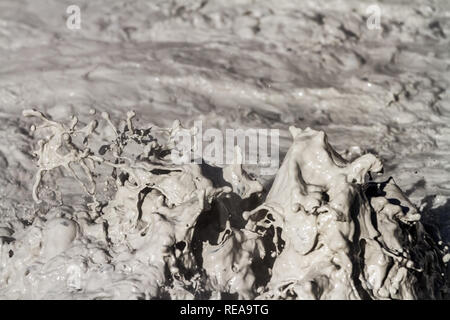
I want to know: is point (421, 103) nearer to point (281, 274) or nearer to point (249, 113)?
point (249, 113)

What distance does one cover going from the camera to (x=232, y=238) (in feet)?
9.12

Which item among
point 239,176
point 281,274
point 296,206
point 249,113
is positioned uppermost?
point 249,113

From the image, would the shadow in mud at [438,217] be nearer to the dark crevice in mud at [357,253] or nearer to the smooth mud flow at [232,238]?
the smooth mud flow at [232,238]

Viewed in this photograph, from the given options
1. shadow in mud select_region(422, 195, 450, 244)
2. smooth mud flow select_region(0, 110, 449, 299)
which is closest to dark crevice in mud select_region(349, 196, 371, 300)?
smooth mud flow select_region(0, 110, 449, 299)

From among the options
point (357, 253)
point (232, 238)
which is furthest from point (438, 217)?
point (232, 238)

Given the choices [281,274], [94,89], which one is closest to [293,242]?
[281,274]

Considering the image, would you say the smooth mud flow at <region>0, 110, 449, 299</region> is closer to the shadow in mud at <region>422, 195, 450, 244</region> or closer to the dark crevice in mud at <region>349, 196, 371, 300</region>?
the dark crevice in mud at <region>349, 196, 371, 300</region>

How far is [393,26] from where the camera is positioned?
5.89 m

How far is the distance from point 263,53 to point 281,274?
322 centimetres

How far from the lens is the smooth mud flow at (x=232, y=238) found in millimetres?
A: 2609

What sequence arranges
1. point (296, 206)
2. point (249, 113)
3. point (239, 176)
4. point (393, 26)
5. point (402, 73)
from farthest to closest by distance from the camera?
point (393, 26)
point (402, 73)
point (249, 113)
point (239, 176)
point (296, 206)

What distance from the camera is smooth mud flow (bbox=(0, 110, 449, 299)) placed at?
8.56ft

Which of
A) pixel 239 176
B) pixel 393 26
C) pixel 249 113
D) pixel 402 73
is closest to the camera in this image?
pixel 239 176

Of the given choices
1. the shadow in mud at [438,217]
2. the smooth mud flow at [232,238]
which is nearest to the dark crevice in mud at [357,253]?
the smooth mud flow at [232,238]
